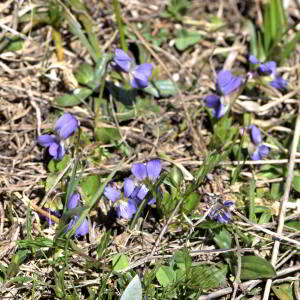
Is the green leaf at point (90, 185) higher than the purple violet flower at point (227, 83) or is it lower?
lower

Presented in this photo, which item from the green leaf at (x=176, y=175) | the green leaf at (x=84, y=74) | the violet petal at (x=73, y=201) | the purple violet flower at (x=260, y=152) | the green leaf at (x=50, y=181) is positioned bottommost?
the purple violet flower at (x=260, y=152)


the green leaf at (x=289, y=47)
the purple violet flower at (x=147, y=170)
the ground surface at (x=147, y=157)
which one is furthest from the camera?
the green leaf at (x=289, y=47)

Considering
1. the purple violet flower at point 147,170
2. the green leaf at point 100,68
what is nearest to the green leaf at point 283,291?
the purple violet flower at point 147,170

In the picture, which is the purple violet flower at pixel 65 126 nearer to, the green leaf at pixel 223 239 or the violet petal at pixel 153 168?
the violet petal at pixel 153 168

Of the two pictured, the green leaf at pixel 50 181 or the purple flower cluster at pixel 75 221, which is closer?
the purple flower cluster at pixel 75 221

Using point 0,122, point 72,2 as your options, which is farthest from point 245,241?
point 72,2

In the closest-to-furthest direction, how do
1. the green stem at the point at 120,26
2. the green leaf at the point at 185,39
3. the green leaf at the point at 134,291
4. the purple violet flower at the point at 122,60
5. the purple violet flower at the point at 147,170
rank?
the green leaf at the point at 134,291
the purple violet flower at the point at 147,170
the purple violet flower at the point at 122,60
the green stem at the point at 120,26
the green leaf at the point at 185,39
